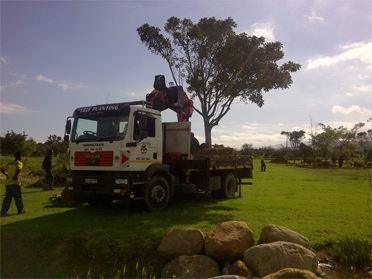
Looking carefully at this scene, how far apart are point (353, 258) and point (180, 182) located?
17.1ft

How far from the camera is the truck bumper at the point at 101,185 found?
6.85 meters

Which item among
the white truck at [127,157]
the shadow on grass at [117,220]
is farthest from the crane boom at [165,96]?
the shadow on grass at [117,220]

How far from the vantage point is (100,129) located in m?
7.48

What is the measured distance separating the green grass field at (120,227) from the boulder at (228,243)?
67 centimetres

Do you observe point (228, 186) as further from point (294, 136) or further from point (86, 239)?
point (294, 136)

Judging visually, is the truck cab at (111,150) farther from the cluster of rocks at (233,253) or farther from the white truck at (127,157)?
the cluster of rocks at (233,253)

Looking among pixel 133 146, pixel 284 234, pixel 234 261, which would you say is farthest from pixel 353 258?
pixel 133 146

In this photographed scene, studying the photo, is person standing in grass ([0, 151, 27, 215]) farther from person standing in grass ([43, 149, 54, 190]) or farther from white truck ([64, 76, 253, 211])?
person standing in grass ([43, 149, 54, 190])

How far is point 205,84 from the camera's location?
17.3m

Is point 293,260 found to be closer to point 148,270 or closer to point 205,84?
point 148,270

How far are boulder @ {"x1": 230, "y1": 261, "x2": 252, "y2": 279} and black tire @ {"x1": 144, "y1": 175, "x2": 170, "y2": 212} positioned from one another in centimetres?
326

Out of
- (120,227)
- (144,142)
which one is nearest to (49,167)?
(144,142)

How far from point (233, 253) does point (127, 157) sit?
3.48 m

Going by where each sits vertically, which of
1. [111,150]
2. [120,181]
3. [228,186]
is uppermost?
[111,150]
